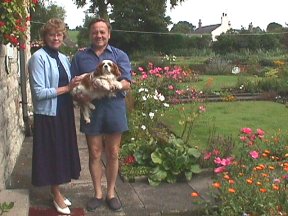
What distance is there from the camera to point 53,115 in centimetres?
411

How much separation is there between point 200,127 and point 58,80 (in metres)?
4.91

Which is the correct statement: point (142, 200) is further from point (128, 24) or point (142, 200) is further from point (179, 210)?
point (128, 24)

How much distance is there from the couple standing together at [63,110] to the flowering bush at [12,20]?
0.98ft

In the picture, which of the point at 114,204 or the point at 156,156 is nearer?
the point at 114,204

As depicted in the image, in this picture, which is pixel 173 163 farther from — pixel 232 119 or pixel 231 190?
pixel 232 119

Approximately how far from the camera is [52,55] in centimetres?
409

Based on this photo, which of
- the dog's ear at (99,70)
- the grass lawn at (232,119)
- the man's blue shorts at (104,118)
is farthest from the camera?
the grass lawn at (232,119)

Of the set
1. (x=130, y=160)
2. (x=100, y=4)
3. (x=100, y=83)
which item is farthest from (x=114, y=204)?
(x=100, y=4)

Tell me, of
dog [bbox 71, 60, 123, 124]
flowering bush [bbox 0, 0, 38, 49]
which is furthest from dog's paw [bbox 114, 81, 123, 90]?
flowering bush [bbox 0, 0, 38, 49]

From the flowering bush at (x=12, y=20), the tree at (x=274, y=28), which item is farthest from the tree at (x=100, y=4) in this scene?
the flowering bush at (x=12, y=20)

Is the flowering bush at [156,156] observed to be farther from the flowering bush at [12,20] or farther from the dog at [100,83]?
the flowering bush at [12,20]

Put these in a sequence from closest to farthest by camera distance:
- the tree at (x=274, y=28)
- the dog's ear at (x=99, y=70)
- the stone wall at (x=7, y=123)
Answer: the dog's ear at (x=99, y=70) → the stone wall at (x=7, y=123) → the tree at (x=274, y=28)

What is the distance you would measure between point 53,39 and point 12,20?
41 centimetres

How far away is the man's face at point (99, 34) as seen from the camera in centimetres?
402
